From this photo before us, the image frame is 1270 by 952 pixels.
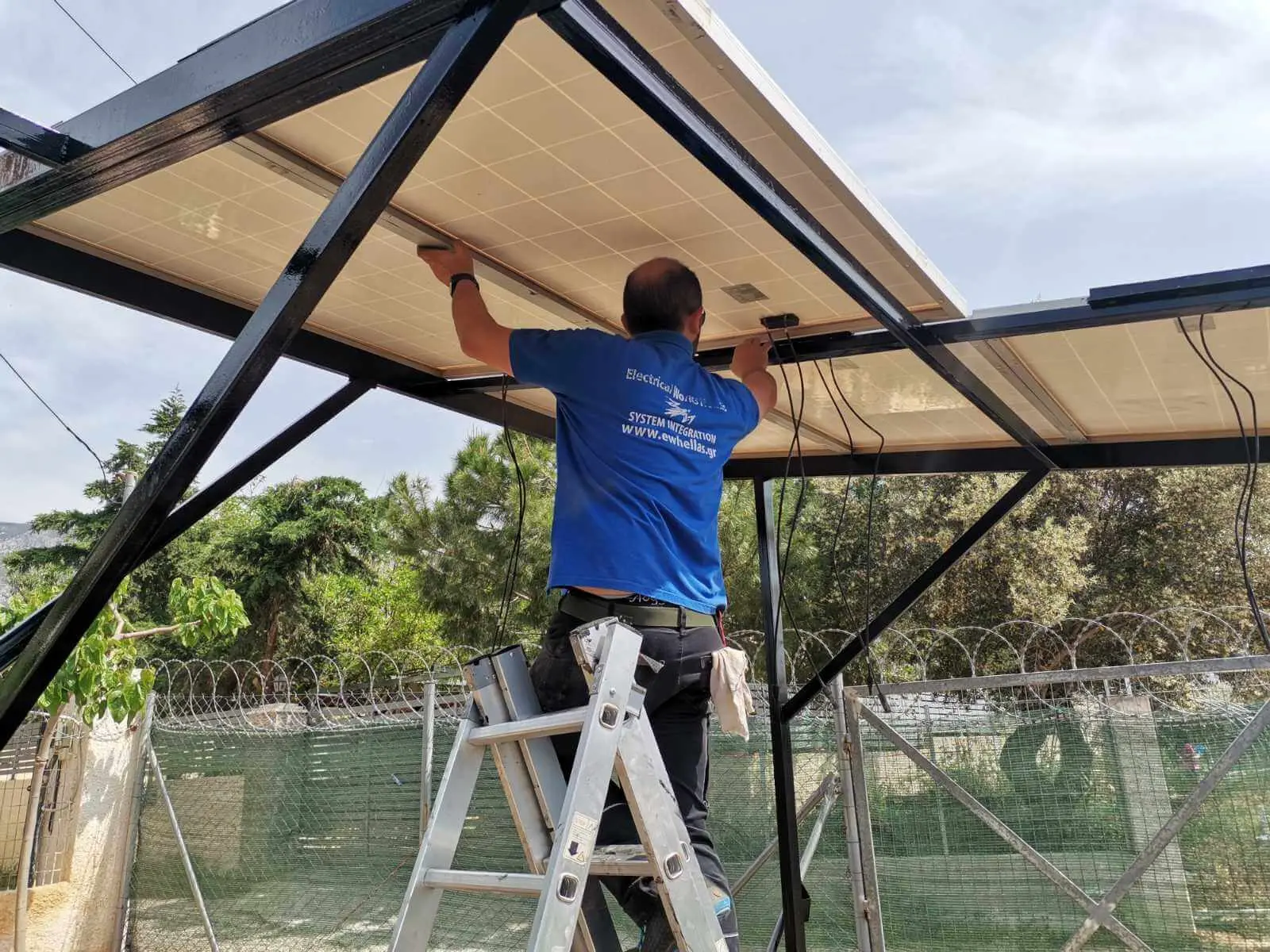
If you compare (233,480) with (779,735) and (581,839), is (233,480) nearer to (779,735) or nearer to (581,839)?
(581,839)

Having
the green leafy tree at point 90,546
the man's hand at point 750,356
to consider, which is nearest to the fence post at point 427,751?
the man's hand at point 750,356

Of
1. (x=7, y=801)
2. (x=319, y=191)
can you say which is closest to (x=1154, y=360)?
(x=319, y=191)

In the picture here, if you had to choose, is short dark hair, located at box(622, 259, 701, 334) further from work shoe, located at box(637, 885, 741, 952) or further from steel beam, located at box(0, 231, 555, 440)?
work shoe, located at box(637, 885, 741, 952)

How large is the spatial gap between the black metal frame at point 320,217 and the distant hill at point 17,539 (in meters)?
27.7

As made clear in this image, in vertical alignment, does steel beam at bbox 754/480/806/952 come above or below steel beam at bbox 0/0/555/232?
below

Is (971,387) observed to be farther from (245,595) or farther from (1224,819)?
(245,595)

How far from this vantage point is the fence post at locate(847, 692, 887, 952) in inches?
226

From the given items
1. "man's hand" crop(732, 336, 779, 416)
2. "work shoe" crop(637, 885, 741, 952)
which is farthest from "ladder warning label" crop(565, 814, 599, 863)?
"man's hand" crop(732, 336, 779, 416)

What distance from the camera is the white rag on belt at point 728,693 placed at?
7.61 feet

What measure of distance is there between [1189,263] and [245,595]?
34.8 metres

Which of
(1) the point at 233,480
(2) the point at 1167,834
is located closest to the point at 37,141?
(1) the point at 233,480

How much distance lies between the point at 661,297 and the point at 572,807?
56.0 inches

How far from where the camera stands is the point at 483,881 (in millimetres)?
1909

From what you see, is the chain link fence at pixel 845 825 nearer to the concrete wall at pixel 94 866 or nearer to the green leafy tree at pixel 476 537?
the concrete wall at pixel 94 866
